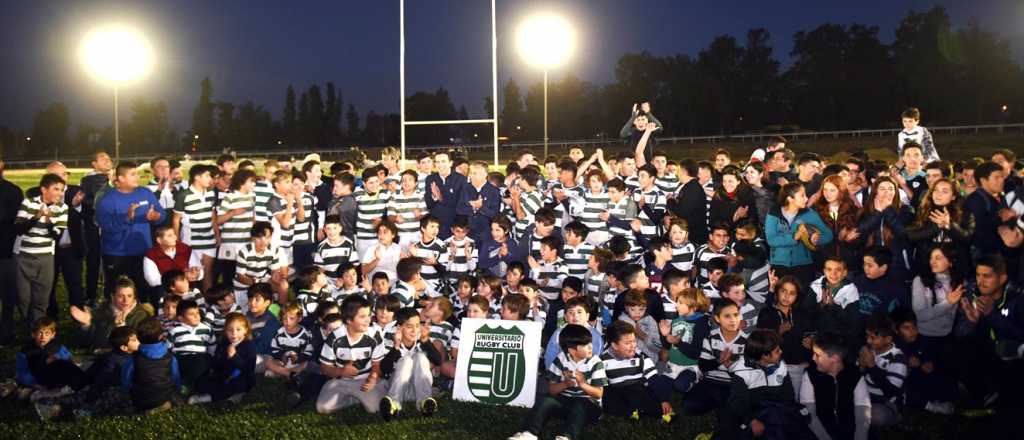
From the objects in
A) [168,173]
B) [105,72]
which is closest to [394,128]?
[105,72]

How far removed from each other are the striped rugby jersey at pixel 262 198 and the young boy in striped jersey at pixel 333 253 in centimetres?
105

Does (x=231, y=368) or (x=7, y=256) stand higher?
(x=7, y=256)

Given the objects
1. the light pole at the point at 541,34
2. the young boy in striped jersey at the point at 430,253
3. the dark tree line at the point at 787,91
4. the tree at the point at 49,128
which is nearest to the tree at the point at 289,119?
the dark tree line at the point at 787,91

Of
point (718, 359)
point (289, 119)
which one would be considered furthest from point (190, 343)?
point (289, 119)

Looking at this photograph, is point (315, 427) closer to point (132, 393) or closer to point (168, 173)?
point (132, 393)

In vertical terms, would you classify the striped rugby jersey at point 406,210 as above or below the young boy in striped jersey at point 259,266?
above

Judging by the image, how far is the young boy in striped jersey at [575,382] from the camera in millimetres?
6645

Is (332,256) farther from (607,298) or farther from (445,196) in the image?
(607,298)

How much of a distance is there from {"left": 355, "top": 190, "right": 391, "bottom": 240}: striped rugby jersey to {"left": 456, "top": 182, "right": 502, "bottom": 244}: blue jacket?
1062mm

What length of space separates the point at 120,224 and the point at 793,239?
7581 mm

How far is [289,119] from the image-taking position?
110812 mm

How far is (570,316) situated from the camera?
24.2 feet

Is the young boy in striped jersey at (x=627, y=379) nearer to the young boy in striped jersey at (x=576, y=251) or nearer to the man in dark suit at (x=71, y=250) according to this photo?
the young boy in striped jersey at (x=576, y=251)

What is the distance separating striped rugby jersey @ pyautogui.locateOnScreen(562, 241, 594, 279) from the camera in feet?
30.7
